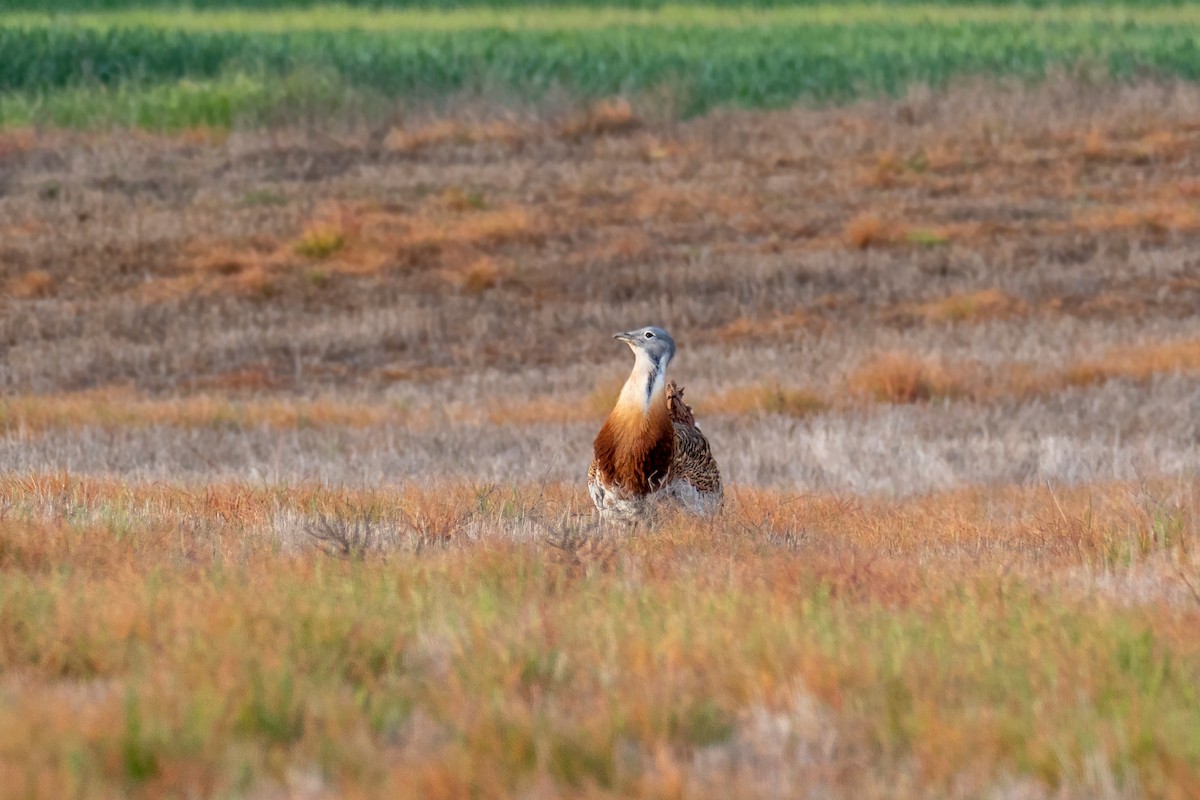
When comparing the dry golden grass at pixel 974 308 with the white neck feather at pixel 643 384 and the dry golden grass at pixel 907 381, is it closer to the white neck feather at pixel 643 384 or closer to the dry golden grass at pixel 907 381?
the dry golden grass at pixel 907 381

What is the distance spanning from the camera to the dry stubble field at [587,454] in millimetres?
3355

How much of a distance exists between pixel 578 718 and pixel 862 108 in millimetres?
28986

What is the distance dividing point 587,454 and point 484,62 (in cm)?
2447

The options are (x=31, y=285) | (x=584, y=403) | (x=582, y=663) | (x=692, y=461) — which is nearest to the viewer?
(x=582, y=663)

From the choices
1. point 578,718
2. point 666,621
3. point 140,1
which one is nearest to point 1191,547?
point 666,621

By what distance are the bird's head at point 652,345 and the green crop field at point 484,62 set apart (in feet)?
81.3

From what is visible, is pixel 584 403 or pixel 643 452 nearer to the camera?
pixel 643 452

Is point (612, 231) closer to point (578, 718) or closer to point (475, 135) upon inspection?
point (475, 135)

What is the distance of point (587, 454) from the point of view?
11.4 metres

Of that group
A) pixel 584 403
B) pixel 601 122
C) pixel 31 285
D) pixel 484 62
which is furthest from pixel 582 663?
pixel 484 62

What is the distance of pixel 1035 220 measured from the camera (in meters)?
23.7

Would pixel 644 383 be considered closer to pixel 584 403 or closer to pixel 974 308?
pixel 584 403

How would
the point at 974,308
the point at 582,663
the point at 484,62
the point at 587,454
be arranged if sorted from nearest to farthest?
the point at 582,663, the point at 587,454, the point at 974,308, the point at 484,62

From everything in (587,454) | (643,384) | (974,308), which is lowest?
(974,308)
